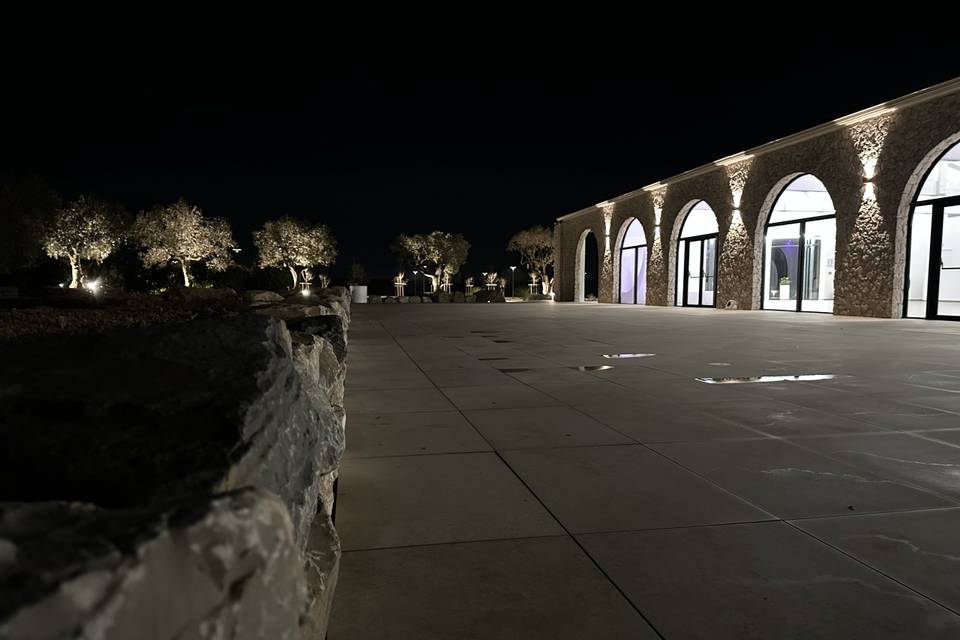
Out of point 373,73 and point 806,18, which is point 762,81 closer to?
point 806,18

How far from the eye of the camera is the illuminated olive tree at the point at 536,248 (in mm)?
49094

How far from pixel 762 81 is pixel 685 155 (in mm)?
11039

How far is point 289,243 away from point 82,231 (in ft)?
42.1

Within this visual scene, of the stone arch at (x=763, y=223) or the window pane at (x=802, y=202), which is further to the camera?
the stone arch at (x=763, y=223)

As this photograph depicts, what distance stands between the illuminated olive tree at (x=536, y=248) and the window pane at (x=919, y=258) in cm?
3240

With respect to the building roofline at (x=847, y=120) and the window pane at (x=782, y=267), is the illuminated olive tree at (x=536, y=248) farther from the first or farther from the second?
the window pane at (x=782, y=267)

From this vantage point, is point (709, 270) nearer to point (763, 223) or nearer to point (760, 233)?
point (760, 233)

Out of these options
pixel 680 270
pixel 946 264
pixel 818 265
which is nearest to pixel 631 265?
pixel 680 270

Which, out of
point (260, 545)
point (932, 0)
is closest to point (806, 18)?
point (932, 0)

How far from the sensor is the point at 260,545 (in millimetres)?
1036

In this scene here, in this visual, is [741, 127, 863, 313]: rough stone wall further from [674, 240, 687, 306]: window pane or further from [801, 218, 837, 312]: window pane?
[674, 240, 687, 306]: window pane

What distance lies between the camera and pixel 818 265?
21.1m

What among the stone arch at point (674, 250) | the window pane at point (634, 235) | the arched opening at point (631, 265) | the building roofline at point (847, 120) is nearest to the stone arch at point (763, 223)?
the building roofline at point (847, 120)

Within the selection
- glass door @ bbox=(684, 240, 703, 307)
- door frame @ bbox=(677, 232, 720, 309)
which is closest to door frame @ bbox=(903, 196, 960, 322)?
door frame @ bbox=(677, 232, 720, 309)
